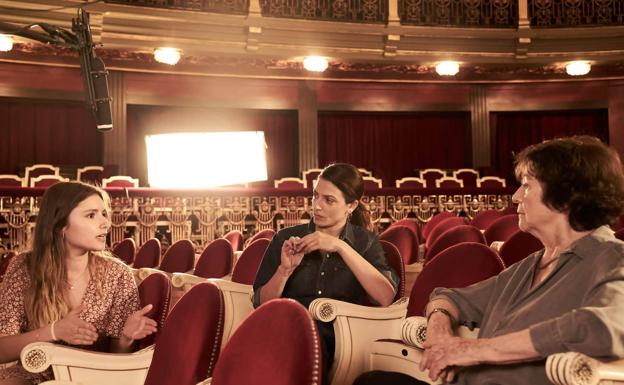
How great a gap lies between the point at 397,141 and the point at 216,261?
32.2 ft

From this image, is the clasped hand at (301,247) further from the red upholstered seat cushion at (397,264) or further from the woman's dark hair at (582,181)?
the woman's dark hair at (582,181)

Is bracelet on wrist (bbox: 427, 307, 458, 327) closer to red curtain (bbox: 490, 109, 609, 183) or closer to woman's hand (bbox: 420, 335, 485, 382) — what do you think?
woman's hand (bbox: 420, 335, 485, 382)

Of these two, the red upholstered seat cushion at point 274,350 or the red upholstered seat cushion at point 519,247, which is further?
the red upholstered seat cushion at point 519,247

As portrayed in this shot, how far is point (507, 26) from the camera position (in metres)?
11.2

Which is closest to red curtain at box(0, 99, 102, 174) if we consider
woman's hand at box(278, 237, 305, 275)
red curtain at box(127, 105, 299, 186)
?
red curtain at box(127, 105, 299, 186)

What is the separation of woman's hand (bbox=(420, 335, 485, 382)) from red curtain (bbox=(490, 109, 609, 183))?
38.8ft

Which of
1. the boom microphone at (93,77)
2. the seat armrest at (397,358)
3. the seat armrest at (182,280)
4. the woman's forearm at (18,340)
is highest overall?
the boom microphone at (93,77)

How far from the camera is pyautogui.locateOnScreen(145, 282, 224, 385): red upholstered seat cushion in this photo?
1.64 m

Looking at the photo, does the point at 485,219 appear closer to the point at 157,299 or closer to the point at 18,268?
the point at 157,299

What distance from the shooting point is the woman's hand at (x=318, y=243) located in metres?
2.39

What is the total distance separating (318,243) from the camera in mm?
2404

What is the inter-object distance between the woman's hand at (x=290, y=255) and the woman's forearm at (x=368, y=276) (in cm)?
15

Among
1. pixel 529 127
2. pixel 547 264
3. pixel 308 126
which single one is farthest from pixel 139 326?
pixel 529 127

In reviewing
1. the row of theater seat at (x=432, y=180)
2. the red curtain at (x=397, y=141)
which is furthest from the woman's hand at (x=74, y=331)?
the red curtain at (x=397, y=141)
